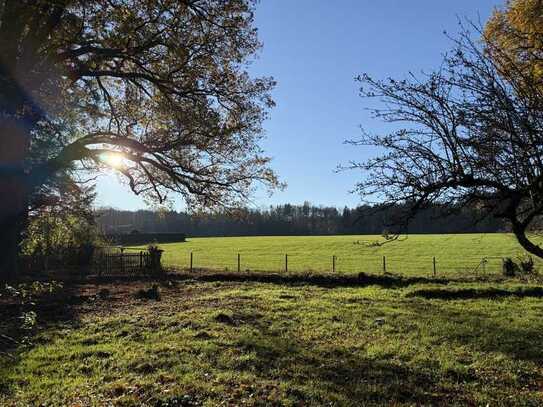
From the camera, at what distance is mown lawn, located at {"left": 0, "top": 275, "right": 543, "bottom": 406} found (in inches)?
229

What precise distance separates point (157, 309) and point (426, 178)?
8.86 meters

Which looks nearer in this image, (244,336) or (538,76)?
(538,76)

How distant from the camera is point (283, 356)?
7.51 metres

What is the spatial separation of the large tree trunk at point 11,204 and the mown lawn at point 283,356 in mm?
3573

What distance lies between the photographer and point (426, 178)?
565 cm

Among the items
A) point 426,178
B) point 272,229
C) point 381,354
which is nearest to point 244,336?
point 381,354

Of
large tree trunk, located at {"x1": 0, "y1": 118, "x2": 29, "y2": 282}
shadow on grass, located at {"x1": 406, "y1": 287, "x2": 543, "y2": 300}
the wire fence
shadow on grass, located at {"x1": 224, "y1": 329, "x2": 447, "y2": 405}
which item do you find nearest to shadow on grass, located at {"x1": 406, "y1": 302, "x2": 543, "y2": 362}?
shadow on grass, located at {"x1": 224, "y1": 329, "x2": 447, "y2": 405}

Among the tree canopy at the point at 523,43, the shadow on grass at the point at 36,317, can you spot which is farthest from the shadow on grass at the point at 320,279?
the tree canopy at the point at 523,43

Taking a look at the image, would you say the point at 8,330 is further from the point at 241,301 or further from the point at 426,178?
the point at 426,178

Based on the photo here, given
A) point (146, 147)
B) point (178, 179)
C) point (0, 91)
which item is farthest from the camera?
point (178, 179)

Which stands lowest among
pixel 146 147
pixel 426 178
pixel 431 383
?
pixel 431 383

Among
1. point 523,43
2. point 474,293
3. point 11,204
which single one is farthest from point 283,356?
point 11,204

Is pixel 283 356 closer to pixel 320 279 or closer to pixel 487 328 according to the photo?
pixel 487 328

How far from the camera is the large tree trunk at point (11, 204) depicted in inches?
428
